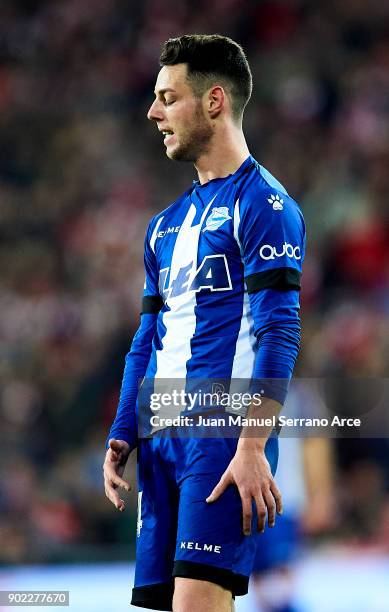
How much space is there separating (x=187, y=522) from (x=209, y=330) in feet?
1.93

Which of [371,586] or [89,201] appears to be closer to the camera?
[371,586]

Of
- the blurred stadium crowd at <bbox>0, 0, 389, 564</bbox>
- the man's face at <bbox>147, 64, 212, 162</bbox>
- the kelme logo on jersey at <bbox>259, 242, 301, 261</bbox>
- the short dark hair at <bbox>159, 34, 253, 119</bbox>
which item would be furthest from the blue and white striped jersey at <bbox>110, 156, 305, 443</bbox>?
the blurred stadium crowd at <bbox>0, 0, 389, 564</bbox>

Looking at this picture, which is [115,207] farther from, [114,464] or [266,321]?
[266,321]

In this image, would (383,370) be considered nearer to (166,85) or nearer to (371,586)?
(371,586)

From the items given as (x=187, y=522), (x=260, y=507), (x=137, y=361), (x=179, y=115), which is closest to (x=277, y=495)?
(x=260, y=507)

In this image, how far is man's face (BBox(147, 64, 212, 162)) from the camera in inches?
129

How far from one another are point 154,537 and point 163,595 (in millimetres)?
175

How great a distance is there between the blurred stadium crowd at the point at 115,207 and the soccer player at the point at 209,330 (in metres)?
2.80

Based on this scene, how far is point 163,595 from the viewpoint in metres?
3.09

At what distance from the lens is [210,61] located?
3.29m

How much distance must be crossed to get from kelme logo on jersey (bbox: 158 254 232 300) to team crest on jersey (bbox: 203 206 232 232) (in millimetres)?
97

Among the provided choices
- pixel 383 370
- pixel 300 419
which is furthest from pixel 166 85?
pixel 383 370

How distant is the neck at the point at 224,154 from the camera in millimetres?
3316

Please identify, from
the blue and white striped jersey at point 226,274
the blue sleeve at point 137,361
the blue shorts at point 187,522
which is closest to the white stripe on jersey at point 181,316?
the blue and white striped jersey at point 226,274
